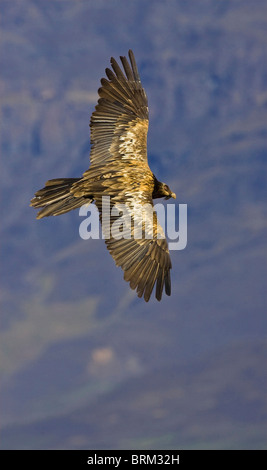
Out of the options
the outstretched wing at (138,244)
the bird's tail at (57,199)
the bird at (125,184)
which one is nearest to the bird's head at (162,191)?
the bird at (125,184)

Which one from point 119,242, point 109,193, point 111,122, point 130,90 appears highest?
point 130,90

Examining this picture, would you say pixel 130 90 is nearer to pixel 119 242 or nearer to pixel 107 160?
pixel 107 160

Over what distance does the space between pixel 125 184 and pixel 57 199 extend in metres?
1.86

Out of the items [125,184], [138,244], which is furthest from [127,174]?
[138,244]

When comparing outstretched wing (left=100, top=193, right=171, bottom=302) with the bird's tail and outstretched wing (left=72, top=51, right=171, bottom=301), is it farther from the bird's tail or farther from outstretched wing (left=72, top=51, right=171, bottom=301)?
the bird's tail

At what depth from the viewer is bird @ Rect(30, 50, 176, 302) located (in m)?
14.9

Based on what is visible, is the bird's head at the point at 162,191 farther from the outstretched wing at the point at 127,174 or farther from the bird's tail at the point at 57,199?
the bird's tail at the point at 57,199

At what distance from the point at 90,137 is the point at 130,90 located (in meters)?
2.21

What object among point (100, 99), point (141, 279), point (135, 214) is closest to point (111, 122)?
point (100, 99)

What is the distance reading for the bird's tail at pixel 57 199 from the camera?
53.1ft

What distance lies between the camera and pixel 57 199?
53.7 feet

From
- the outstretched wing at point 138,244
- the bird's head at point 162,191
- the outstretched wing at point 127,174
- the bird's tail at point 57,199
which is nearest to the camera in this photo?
the outstretched wing at point 138,244

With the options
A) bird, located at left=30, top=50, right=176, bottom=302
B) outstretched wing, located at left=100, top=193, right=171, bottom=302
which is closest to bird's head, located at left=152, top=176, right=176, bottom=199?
bird, located at left=30, top=50, right=176, bottom=302

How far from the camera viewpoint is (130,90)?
18.6 m
